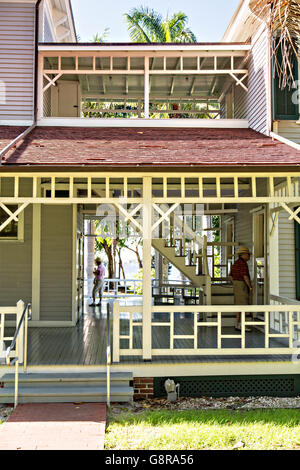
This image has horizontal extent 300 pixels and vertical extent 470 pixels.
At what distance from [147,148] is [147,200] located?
130cm

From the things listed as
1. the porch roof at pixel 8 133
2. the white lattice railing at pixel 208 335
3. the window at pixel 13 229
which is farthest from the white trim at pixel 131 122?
the white lattice railing at pixel 208 335

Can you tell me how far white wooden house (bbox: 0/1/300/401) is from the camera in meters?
8.02

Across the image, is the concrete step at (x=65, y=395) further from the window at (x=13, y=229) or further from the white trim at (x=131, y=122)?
the white trim at (x=131, y=122)

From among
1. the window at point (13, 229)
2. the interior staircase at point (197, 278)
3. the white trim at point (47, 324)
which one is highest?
the window at point (13, 229)

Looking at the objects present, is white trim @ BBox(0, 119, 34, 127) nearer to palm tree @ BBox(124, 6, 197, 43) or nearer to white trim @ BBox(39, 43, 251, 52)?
white trim @ BBox(39, 43, 251, 52)

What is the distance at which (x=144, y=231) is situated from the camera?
812 cm

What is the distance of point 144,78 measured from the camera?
13.2m

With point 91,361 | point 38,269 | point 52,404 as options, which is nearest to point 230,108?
point 38,269

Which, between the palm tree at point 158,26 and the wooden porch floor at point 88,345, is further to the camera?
the palm tree at point 158,26

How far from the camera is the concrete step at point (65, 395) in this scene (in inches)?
292

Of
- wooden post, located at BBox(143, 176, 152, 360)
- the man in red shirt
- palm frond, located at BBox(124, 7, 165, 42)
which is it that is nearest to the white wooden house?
wooden post, located at BBox(143, 176, 152, 360)

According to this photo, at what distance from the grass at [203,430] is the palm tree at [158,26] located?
2469cm

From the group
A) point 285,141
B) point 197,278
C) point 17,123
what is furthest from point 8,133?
point 285,141

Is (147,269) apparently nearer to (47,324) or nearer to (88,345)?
(88,345)
